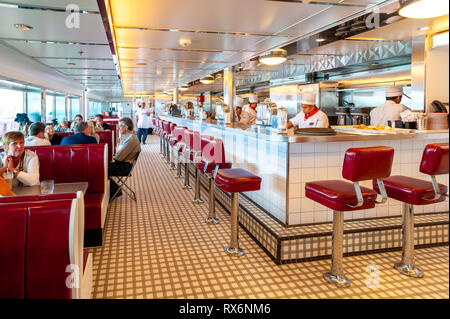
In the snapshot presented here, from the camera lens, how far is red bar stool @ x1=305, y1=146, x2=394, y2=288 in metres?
2.32

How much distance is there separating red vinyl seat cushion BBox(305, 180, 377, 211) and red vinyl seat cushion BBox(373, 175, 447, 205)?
0.26 meters

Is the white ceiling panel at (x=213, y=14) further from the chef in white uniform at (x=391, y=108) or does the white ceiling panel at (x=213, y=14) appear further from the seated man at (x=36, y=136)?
the chef in white uniform at (x=391, y=108)

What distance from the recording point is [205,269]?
2926 mm

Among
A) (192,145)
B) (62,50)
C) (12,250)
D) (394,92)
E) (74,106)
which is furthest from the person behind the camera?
(74,106)

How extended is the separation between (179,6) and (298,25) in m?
1.47

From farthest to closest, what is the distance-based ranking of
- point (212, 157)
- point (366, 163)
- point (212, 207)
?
point (212, 207) < point (212, 157) < point (366, 163)

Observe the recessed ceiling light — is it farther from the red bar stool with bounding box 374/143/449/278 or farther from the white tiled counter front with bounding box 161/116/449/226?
the red bar stool with bounding box 374/143/449/278

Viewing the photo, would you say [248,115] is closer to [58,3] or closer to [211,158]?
[211,158]

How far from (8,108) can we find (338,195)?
6.65 m

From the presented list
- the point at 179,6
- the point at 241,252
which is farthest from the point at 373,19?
the point at 241,252

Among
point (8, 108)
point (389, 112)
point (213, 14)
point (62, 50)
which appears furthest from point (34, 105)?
point (389, 112)

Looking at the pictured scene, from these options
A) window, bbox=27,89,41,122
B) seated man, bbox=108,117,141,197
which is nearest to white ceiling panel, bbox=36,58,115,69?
window, bbox=27,89,41,122
